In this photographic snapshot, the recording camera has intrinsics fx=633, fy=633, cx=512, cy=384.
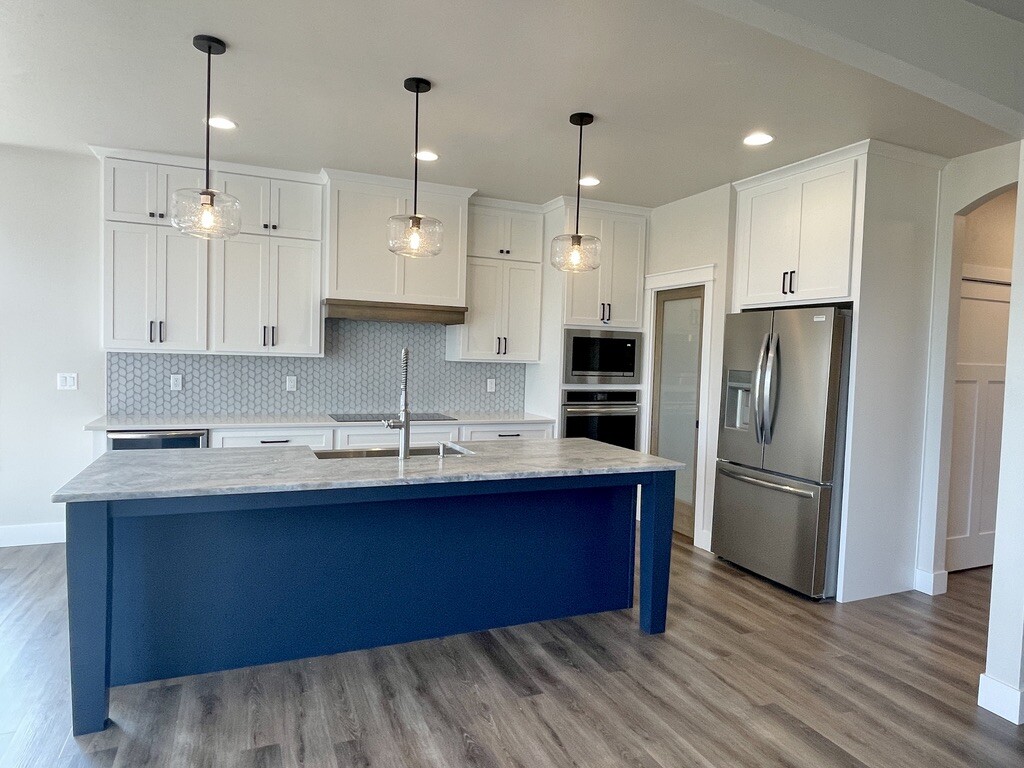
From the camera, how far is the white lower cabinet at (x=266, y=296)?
14.1 ft

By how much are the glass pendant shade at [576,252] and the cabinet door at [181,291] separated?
247cm

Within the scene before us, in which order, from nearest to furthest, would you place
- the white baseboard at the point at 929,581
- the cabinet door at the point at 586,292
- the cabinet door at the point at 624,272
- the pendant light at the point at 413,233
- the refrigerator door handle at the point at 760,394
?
the pendant light at the point at 413,233 → the white baseboard at the point at 929,581 → the refrigerator door handle at the point at 760,394 → the cabinet door at the point at 586,292 → the cabinet door at the point at 624,272

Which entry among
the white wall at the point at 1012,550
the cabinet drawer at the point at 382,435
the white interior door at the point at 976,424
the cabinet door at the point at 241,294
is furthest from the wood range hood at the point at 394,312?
the white interior door at the point at 976,424

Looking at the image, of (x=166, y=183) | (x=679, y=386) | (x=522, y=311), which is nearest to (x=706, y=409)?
(x=679, y=386)

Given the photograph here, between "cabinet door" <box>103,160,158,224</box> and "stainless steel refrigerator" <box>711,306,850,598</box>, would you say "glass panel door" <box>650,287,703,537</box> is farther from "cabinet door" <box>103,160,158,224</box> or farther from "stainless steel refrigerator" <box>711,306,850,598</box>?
"cabinet door" <box>103,160,158,224</box>

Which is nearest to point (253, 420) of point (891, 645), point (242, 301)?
point (242, 301)

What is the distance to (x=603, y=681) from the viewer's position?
8.82 ft

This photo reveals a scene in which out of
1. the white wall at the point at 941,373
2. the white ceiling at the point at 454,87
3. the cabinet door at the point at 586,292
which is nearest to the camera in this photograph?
the white ceiling at the point at 454,87

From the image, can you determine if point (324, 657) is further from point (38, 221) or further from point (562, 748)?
point (38, 221)

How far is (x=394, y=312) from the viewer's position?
4.60 meters

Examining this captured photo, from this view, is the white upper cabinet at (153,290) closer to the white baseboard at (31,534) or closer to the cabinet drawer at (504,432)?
the white baseboard at (31,534)

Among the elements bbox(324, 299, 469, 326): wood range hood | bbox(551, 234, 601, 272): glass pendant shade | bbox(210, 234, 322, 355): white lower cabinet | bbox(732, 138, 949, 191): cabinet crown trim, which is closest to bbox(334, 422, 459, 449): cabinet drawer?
bbox(210, 234, 322, 355): white lower cabinet

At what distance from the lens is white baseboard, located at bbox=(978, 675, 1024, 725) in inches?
97.2

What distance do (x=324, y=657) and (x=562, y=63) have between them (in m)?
2.77
